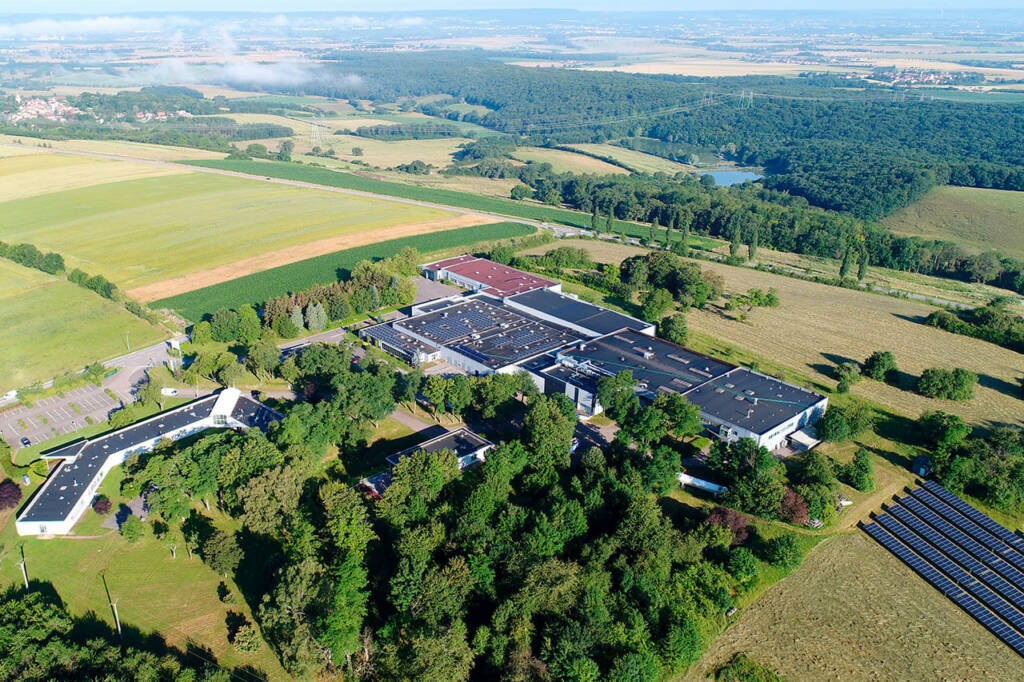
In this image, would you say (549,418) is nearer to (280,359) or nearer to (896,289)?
(280,359)

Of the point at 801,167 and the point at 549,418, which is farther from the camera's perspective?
the point at 801,167

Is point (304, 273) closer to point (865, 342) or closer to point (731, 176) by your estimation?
point (865, 342)

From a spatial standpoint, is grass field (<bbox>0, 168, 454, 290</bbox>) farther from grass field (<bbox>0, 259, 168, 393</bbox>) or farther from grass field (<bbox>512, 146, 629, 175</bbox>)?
grass field (<bbox>512, 146, 629, 175</bbox>)

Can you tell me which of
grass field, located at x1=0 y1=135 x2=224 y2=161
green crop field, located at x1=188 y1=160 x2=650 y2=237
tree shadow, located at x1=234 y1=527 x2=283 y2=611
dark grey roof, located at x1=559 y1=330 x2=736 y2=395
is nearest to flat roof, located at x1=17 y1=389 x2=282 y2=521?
tree shadow, located at x1=234 y1=527 x2=283 y2=611

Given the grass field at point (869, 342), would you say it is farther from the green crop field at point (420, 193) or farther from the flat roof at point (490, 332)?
the green crop field at point (420, 193)

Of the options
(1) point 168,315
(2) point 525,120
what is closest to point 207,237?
(1) point 168,315

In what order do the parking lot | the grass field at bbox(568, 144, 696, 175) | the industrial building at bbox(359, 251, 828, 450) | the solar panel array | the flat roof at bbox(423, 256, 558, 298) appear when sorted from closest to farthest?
the solar panel array → the parking lot → the industrial building at bbox(359, 251, 828, 450) → the flat roof at bbox(423, 256, 558, 298) → the grass field at bbox(568, 144, 696, 175)
